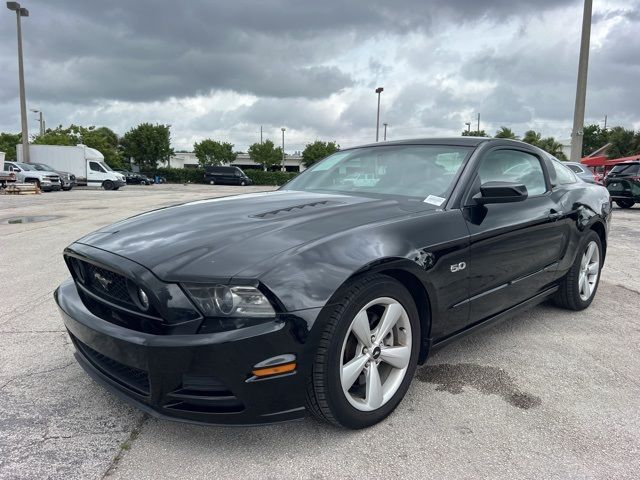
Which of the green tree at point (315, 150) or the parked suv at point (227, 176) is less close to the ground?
the green tree at point (315, 150)

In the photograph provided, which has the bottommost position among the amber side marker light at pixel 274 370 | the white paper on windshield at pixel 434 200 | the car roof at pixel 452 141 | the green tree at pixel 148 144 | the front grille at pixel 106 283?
the amber side marker light at pixel 274 370

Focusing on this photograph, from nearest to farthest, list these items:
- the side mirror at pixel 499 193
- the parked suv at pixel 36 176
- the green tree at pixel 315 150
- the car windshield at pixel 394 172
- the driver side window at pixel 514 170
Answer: the side mirror at pixel 499 193 → the car windshield at pixel 394 172 → the driver side window at pixel 514 170 → the parked suv at pixel 36 176 → the green tree at pixel 315 150

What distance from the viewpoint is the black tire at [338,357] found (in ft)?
6.80

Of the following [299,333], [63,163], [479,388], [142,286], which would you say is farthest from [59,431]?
[63,163]

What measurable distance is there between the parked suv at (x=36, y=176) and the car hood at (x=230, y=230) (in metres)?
27.5

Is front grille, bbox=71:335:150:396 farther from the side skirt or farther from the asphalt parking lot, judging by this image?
the side skirt

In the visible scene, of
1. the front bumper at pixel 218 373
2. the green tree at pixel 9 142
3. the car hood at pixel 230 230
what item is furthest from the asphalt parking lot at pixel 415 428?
the green tree at pixel 9 142

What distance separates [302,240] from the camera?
7.26ft

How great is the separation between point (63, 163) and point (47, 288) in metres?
31.7

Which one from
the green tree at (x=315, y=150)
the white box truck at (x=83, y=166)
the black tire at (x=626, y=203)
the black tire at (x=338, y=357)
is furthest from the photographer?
the green tree at (x=315, y=150)

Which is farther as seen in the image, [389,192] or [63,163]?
[63,163]

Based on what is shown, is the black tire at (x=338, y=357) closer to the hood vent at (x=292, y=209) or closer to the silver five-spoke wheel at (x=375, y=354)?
the silver five-spoke wheel at (x=375, y=354)

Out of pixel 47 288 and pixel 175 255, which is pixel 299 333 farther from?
pixel 47 288

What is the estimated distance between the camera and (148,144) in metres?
55.2
